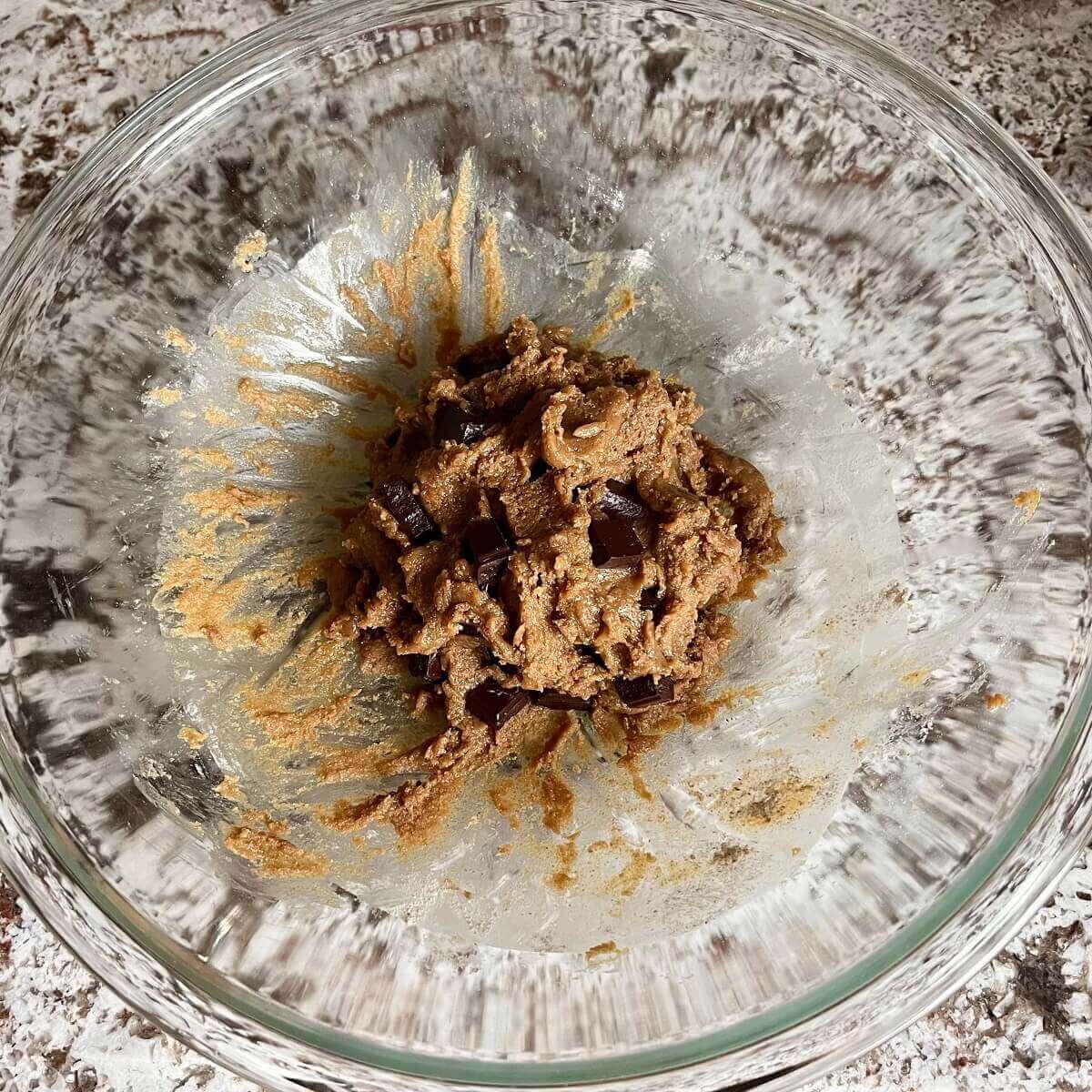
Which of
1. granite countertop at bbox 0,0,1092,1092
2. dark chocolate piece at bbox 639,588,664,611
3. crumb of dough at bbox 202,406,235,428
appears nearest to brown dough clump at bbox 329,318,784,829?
dark chocolate piece at bbox 639,588,664,611

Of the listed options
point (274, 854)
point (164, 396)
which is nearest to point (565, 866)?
point (274, 854)

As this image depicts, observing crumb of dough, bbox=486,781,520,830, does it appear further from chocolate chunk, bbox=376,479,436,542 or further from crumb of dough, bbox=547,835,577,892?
chocolate chunk, bbox=376,479,436,542

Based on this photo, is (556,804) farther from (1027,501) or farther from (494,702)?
(1027,501)

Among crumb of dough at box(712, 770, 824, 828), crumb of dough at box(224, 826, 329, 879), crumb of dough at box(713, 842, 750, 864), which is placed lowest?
crumb of dough at box(224, 826, 329, 879)

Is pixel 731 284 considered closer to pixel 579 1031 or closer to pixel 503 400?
pixel 503 400

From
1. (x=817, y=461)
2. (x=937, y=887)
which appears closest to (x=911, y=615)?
(x=817, y=461)
